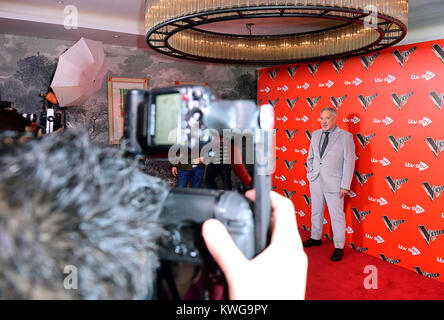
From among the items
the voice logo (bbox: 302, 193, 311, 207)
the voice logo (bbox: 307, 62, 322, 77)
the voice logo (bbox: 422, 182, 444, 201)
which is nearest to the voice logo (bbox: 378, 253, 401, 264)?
the voice logo (bbox: 422, 182, 444, 201)

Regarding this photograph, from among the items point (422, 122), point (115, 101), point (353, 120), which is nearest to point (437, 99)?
point (422, 122)

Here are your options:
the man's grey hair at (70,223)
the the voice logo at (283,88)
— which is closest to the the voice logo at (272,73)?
the the voice logo at (283,88)

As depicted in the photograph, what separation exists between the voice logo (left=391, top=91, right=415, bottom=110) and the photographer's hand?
369 cm

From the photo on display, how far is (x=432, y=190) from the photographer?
3438mm

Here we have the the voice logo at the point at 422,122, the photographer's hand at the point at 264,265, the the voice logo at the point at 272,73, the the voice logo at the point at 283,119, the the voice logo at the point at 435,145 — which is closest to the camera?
the photographer's hand at the point at 264,265

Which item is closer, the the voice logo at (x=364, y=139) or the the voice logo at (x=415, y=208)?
the the voice logo at (x=415, y=208)

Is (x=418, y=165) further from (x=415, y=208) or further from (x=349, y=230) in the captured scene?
(x=349, y=230)

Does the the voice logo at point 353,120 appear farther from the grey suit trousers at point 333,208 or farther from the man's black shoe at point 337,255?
the man's black shoe at point 337,255

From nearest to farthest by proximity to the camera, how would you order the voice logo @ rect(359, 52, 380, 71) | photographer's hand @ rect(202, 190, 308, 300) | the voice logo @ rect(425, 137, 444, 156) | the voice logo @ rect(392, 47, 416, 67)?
photographer's hand @ rect(202, 190, 308, 300)
the voice logo @ rect(425, 137, 444, 156)
the voice logo @ rect(392, 47, 416, 67)
the voice logo @ rect(359, 52, 380, 71)

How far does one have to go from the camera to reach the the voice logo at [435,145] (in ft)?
11.1

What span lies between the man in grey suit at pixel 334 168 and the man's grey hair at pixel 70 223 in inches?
140

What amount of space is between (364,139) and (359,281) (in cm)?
175

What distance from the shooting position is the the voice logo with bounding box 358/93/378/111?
401cm

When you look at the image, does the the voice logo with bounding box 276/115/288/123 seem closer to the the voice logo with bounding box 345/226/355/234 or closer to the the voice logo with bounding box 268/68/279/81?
the the voice logo with bounding box 268/68/279/81
